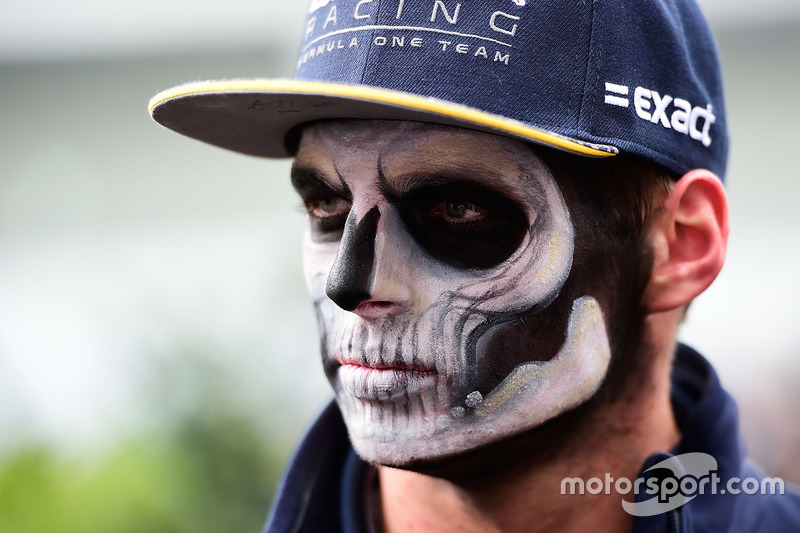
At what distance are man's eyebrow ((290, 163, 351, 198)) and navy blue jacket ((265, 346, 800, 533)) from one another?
2.55 feet

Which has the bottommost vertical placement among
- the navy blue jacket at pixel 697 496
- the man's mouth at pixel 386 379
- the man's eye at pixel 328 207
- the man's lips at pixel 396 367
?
the navy blue jacket at pixel 697 496

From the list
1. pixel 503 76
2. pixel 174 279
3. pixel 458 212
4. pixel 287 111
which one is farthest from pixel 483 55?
pixel 174 279

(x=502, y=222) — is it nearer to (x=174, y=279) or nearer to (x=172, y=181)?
(x=174, y=279)

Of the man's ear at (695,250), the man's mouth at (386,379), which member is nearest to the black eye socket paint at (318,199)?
the man's mouth at (386,379)

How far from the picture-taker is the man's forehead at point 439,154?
73.0 inches

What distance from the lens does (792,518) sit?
2354 mm

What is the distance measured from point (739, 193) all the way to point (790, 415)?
320cm

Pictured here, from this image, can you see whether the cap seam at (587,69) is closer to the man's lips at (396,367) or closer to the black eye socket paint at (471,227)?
the black eye socket paint at (471,227)

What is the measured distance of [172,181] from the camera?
29.8 feet

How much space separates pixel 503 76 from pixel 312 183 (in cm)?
55

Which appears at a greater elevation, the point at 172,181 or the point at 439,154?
the point at 172,181

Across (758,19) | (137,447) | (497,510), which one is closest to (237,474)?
(137,447)

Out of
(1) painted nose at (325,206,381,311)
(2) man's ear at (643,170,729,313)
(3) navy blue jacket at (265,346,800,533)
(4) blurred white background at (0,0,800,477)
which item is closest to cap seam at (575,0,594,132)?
(2) man's ear at (643,170,729,313)

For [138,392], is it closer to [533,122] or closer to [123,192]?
[533,122]
